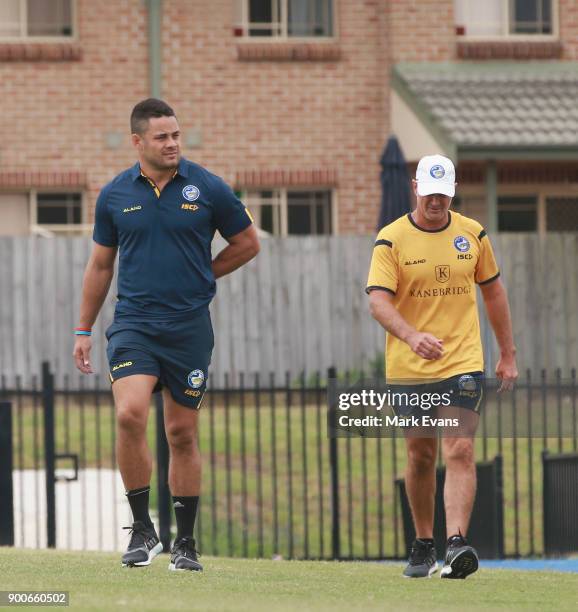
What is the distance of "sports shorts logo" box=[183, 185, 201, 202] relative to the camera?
8.09 m

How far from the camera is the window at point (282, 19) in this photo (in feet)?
75.0

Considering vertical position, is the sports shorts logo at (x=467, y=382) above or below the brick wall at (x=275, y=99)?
below

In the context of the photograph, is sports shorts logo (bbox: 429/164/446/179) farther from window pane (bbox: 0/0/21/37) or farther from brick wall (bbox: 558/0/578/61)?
brick wall (bbox: 558/0/578/61)

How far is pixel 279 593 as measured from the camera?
7469mm

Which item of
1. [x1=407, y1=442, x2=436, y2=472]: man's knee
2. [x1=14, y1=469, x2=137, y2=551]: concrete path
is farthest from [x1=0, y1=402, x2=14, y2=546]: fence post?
[x1=407, y1=442, x2=436, y2=472]: man's knee

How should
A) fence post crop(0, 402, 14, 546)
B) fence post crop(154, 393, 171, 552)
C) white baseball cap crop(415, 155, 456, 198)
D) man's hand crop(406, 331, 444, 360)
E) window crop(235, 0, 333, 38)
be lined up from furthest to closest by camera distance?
window crop(235, 0, 333, 38) → fence post crop(154, 393, 171, 552) → fence post crop(0, 402, 14, 546) → white baseball cap crop(415, 155, 456, 198) → man's hand crop(406, 331, 444, 360)

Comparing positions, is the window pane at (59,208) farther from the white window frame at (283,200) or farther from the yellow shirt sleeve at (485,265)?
the yellow shirt sleeve at (485,265)

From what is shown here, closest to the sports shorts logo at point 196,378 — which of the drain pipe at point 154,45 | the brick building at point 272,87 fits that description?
the brick building at point 272,87

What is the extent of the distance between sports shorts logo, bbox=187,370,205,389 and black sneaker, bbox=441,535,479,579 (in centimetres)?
140

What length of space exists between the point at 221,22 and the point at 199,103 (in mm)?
1137

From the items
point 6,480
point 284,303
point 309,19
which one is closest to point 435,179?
point 6,480

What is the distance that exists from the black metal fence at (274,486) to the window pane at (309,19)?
6575 mm

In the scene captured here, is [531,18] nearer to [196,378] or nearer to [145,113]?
[145,113]

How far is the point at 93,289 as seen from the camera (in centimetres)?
829
